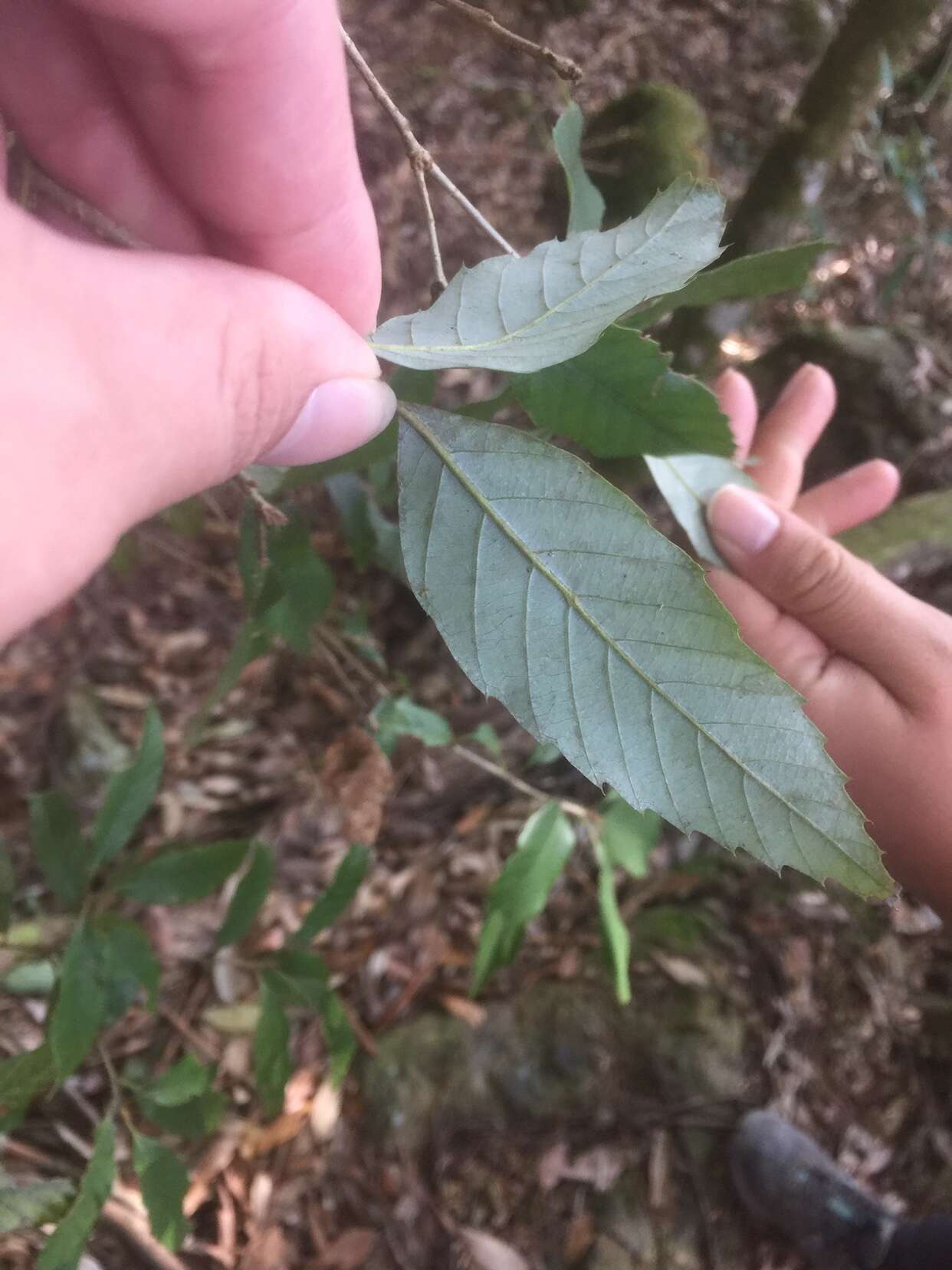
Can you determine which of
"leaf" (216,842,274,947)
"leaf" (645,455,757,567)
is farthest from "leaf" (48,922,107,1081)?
"leaf" (645,455,757,567)

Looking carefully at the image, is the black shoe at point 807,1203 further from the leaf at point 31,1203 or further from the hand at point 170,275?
the hand at point 170,275

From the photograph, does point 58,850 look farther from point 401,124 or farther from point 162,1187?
point 401,124

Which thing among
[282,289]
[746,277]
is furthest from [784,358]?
[282,289]

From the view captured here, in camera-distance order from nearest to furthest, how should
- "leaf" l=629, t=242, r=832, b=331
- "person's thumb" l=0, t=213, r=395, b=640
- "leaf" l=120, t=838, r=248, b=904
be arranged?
"person's thumb" l=0, t=213, r=395, b=640 → "leaf" l=629, t=242, r=832, b=331 → "leaf" l=120, t=838, r=248, b=904

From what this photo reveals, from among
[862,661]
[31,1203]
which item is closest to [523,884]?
[862,661]

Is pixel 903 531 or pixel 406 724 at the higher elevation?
pixel 903 531

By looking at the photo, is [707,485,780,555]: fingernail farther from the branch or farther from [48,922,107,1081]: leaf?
[48,922,107,1081]: leaf
